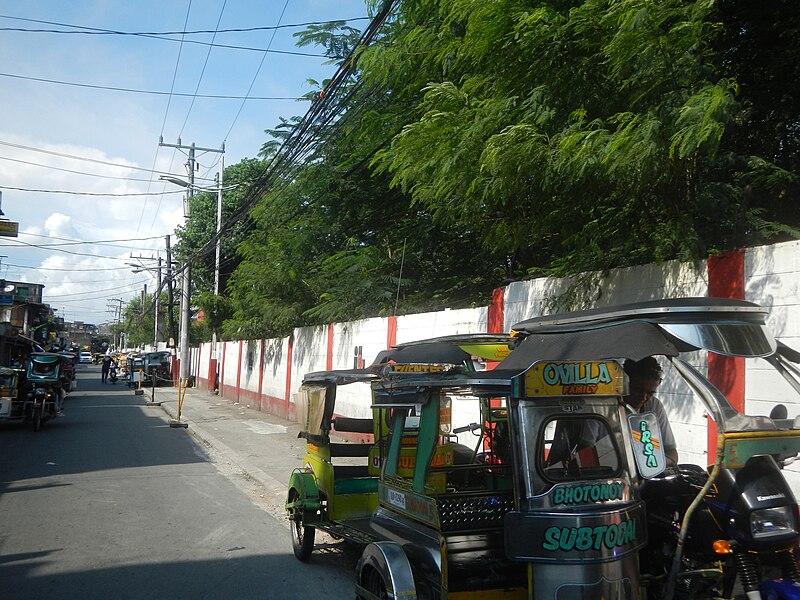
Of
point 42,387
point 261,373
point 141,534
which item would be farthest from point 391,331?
point 261,373

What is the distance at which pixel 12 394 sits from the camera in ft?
51.9

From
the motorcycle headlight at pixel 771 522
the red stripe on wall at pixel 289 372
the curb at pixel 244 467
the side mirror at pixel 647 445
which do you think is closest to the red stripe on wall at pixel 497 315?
the curb at pixel 244 467

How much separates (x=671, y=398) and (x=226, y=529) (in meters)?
5.05

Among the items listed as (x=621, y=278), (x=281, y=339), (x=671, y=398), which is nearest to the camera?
(x=671, y=398)

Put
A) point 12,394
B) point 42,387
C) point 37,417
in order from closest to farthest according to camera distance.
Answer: point 12,394 → point 37,417 → point 42,387

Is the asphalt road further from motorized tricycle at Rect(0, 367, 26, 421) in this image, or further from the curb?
motorized tricycle at Rect(0, 367, 26, 421)

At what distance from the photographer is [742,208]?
704 centimetres

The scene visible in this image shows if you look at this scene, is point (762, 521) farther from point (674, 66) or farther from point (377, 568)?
point (674, 66)

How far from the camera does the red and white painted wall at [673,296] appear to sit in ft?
18.7

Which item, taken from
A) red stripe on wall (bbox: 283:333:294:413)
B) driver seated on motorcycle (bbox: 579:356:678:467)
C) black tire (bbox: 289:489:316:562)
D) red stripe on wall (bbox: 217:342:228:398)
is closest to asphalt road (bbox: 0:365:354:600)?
black tire (bbox: 289:489:316:562)

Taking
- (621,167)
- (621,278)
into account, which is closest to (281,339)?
(621,278)

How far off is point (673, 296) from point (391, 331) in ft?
22.2

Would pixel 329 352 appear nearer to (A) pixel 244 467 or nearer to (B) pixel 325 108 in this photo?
(A) pixel 244 467

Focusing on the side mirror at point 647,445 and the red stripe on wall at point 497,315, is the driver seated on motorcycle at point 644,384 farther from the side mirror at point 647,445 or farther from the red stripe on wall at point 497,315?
the red stripe on wall at point 497,315
